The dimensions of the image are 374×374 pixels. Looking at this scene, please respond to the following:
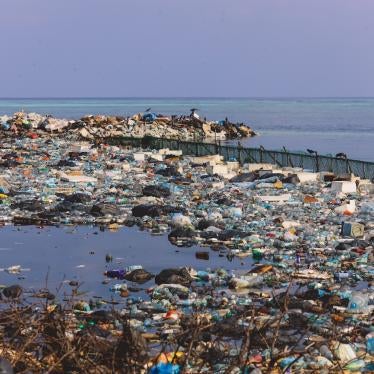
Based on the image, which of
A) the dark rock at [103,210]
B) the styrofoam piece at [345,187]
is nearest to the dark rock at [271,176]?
the styrofoam piece at [345,187]

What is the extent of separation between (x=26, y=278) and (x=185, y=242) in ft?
8.61

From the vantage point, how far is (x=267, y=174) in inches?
→ 668

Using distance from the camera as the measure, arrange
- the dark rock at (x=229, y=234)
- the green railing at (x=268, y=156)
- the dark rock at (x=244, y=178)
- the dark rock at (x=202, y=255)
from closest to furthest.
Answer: the dark rock at (x=202, y=255), the dark rock at (x=229, y=234), the dark rock at (x=244, y=178), the green railing at (x=268, y=156)

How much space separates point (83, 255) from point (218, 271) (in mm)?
1890

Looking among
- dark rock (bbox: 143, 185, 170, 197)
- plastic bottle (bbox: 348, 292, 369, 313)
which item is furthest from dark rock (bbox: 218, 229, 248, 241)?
dark rock (bbox: 143, 185, 170, 197)

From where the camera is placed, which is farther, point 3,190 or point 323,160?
point 323,160

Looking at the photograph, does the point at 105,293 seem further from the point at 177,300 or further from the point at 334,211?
the point at 334,211

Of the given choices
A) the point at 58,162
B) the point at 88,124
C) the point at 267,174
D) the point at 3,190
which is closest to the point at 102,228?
the point at 3,190

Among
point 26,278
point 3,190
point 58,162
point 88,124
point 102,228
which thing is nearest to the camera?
point 26,278

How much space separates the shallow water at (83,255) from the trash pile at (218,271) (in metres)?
0.19

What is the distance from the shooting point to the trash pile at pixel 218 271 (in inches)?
150

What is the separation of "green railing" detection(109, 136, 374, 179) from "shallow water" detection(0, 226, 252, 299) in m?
9.47

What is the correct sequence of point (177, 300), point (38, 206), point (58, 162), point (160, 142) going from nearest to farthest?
point (177, 300) < point (38, 206) < point (58, 162) < point (160, 142)

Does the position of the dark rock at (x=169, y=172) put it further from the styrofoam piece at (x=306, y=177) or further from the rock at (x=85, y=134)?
the rock at (x=85, y=134)
